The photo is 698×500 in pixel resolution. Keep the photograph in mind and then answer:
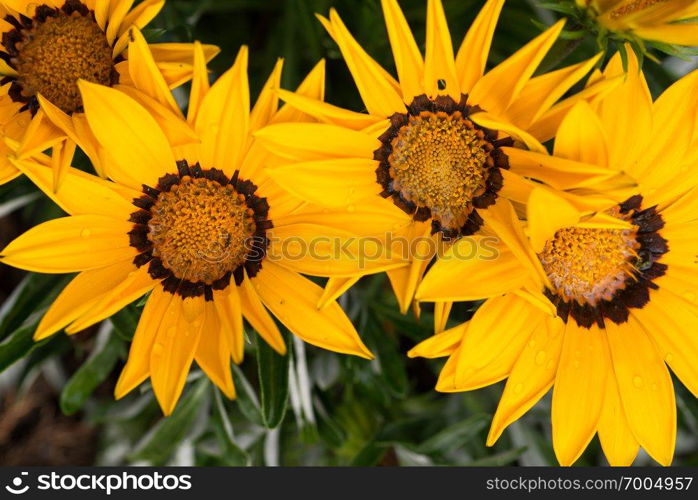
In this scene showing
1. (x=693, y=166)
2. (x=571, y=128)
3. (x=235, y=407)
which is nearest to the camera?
(x=571, y=128)

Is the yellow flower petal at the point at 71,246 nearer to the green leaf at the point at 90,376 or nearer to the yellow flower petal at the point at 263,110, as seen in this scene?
the yellow flower petal at the point at 263,110

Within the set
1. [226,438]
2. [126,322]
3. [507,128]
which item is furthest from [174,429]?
[507,128]

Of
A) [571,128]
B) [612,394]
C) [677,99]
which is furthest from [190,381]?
[677,99]

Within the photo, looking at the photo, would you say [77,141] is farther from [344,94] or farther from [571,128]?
[344,94]

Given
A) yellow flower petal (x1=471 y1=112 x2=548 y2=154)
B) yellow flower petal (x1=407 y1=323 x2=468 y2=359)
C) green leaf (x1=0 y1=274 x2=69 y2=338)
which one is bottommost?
yellow flower petal (x1=407 y1=323 x2=468 y2=359)

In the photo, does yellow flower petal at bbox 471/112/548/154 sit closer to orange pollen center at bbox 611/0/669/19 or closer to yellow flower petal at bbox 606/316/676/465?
orange pollen center at bbox 611/0/669/19

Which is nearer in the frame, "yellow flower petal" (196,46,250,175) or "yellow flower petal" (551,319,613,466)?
"yellow flower petal" (196,46,250,175)

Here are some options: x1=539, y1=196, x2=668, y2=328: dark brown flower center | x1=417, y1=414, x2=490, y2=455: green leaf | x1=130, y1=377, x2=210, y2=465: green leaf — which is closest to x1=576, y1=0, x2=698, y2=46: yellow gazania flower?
x1=539, y1=196, x2=668, y2=328: dark brown flower center

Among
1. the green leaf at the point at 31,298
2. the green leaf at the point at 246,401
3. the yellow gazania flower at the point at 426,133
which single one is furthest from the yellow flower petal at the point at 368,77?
the green leaf at the point at 31,298
